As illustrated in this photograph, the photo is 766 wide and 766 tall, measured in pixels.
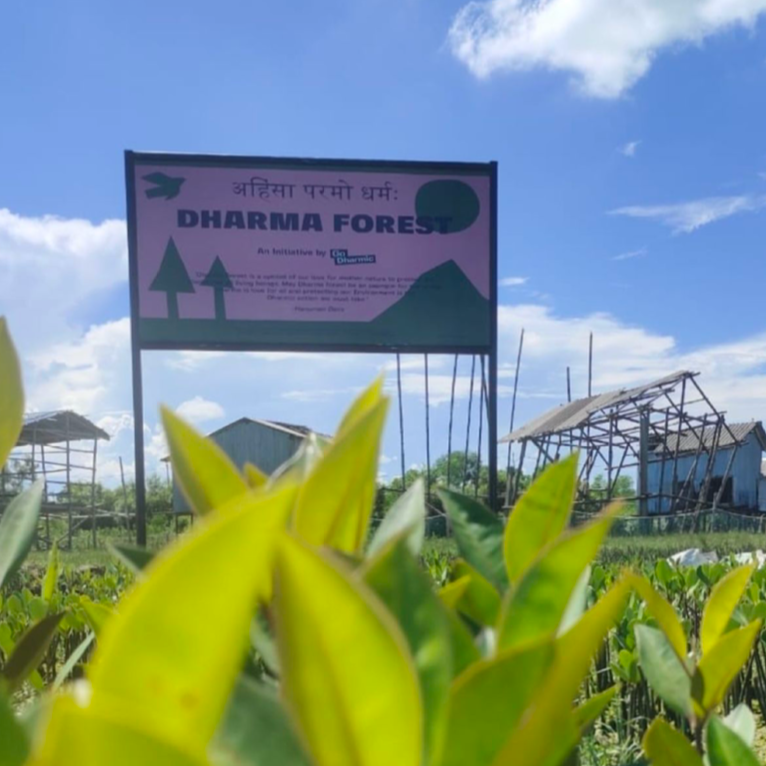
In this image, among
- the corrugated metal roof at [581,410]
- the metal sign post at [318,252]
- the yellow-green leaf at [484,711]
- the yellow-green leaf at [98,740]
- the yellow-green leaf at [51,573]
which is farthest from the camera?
the corrugated metal roof at [581,410]

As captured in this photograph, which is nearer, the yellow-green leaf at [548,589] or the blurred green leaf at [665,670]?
the yellow-green leaf at [548,589]

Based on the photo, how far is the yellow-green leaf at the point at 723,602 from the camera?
1.95 ft

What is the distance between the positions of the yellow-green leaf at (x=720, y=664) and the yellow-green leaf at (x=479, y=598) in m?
0.15

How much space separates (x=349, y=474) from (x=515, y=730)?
128 mm

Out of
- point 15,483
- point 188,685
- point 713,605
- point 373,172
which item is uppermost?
point 373,172

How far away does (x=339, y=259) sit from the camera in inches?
275

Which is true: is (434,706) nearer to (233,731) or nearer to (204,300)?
(233,731)

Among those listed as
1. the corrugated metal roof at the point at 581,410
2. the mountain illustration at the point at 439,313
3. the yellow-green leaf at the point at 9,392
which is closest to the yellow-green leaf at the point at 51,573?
the yellow-green leaf at the point at 9,392

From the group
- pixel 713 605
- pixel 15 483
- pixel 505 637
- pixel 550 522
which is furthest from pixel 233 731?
pixel 15 483

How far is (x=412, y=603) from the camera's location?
33 cm

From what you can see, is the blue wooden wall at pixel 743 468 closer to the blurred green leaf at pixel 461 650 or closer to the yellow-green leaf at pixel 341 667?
the blurred green leaf at pixel 461 650

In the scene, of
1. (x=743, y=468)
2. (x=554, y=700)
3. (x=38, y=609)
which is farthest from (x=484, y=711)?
(x=743, y=468)

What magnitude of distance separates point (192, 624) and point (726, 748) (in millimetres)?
404

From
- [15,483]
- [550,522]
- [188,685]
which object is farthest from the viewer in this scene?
[15,483]
